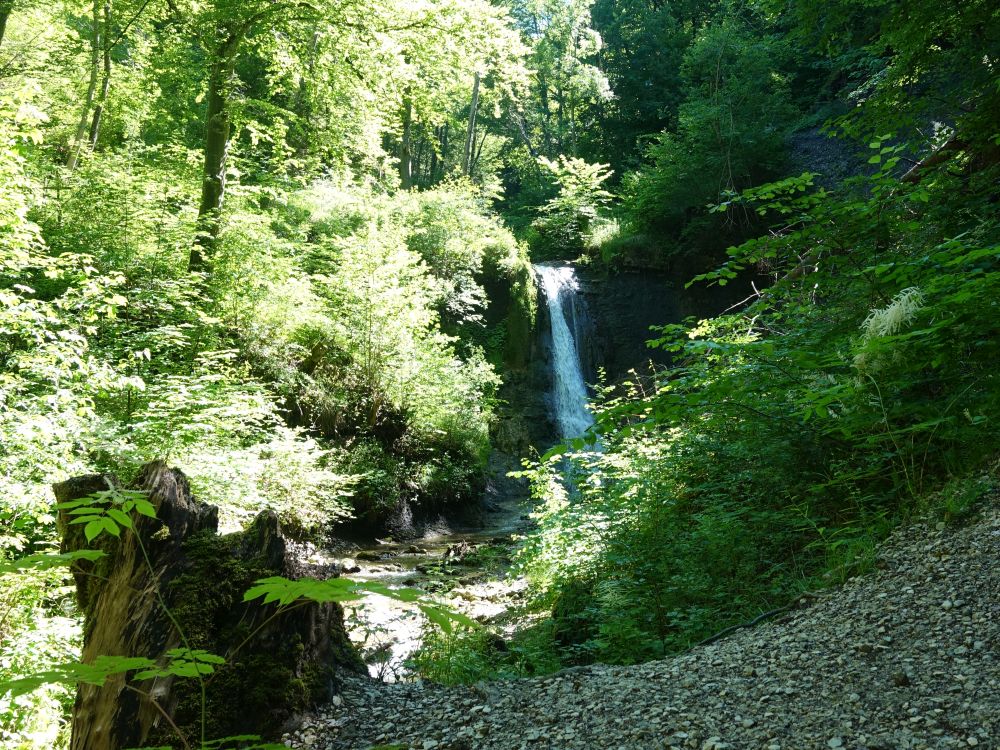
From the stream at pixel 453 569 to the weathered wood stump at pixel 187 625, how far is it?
42 cm

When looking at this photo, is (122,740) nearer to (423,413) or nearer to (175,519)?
(175,519)

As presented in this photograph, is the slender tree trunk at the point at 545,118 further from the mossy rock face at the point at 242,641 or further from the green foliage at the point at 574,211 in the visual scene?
the mossy rock face at the point at 242,641

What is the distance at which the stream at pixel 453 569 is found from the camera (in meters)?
5.89

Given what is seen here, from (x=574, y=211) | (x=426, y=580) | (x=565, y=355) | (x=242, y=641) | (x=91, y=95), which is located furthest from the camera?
(x=574, y=211)

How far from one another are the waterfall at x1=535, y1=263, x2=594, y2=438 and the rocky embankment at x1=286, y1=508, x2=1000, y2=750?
12730 millimetres

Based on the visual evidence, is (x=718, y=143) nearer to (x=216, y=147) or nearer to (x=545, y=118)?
(x=216, y=147)

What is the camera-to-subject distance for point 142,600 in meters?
2.45

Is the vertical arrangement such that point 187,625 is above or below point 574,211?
below

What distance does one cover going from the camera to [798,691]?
2.53m

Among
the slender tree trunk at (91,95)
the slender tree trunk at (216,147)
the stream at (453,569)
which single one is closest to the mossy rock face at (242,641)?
the stream at (453,569)

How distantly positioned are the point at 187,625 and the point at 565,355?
1541cm

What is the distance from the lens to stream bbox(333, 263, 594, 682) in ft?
19.3

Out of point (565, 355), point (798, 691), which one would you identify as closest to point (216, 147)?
point (565, 355)

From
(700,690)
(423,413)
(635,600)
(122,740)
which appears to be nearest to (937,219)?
(635,600)
